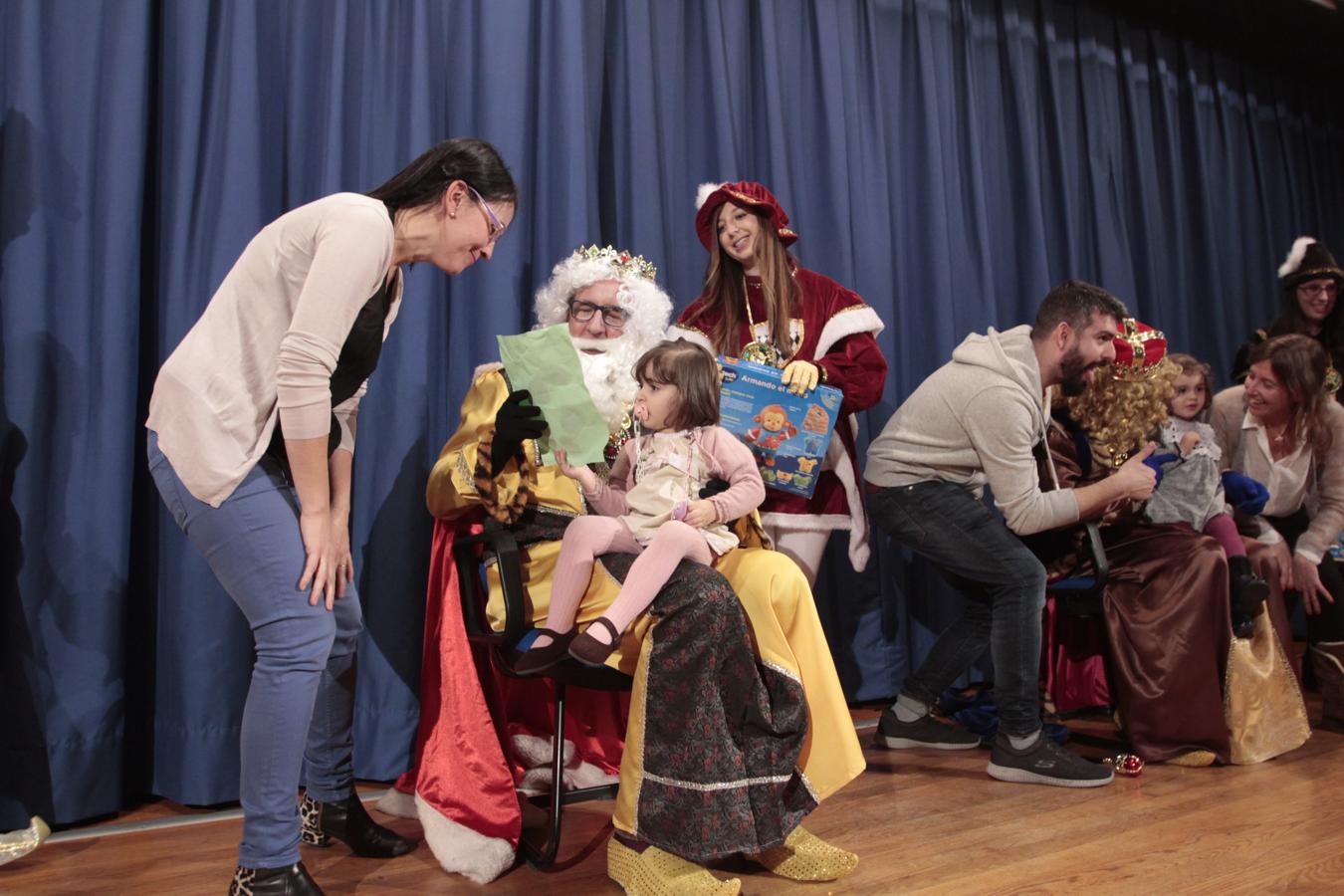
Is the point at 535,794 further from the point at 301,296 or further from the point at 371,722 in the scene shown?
the point at 301,296

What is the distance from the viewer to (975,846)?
95.0 inches

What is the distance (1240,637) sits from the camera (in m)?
3.25

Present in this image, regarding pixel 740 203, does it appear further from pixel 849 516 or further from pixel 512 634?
pixel 512 634

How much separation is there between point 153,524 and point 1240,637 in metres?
3.20

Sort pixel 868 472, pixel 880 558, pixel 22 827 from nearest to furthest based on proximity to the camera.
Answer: pixel 22 827 < pixel 868 472 < pixel 880 558

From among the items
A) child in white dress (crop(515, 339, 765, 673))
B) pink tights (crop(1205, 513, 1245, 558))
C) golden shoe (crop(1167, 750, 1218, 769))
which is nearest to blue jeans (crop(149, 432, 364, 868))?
child in white dress (crop(515, 339, 765, 673))

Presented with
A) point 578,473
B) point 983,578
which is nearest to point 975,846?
point 983,578

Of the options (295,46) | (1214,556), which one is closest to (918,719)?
(1214,556)

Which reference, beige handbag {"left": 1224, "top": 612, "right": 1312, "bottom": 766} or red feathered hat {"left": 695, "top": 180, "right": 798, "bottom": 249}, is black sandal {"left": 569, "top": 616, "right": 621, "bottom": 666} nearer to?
red feathered hat {"left": 695, "top": 180, "right": 798, "bottom": 249}

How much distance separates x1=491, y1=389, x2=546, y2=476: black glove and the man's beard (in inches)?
67.7

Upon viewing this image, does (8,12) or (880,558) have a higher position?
(8,12)

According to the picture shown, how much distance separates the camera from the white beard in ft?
9.02

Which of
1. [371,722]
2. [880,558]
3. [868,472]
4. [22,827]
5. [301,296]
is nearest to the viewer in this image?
[301,296]

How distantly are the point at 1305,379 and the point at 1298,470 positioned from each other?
0.37m
